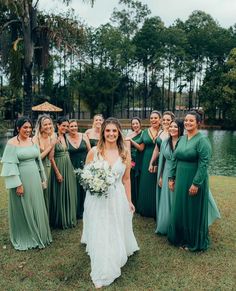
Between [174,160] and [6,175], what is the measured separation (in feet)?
8.83

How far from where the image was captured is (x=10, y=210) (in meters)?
5.68

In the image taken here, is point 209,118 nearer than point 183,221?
No

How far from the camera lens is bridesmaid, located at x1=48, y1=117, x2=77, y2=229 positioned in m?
6.54

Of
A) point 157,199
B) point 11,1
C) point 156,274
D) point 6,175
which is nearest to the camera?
point 156,274

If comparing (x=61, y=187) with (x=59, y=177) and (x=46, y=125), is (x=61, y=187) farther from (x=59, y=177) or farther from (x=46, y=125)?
(x=46, y=125)

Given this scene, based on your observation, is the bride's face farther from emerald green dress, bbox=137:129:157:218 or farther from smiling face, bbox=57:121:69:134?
emerald green dress, bbox=137:129:157:218

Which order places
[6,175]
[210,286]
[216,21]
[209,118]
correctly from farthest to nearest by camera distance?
[216,21], [209,118], [6,175], [210,286]

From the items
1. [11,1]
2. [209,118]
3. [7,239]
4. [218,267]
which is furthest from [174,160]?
[209,118]

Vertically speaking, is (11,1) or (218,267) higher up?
(11,1)

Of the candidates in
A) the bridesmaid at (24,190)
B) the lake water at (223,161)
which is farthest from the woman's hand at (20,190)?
the lake water at (223,161)

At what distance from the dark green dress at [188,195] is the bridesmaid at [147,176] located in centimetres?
141

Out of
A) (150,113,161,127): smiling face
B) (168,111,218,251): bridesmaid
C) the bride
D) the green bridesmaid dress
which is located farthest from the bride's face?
(150,113,161,127): smiling face

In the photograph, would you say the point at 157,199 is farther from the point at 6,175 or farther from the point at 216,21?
the point at 216,21

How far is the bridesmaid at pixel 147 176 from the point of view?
276 inches
